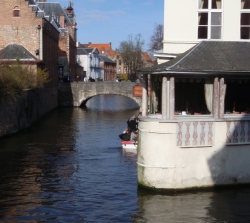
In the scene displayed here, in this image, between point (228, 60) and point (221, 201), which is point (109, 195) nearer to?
point (221, 201)

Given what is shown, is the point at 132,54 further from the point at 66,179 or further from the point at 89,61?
the point at 66,179

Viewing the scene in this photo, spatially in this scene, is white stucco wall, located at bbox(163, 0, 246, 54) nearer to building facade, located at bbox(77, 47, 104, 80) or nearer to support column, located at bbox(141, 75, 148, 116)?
support column, located at bbox(141, 75, 148, 116)

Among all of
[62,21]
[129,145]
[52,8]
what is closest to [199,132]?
[129,145]

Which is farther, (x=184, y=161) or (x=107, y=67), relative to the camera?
(x=107, y=67)

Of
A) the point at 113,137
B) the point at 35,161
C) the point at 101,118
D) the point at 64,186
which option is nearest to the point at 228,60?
the point at 64,186

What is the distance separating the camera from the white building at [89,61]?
3777 inches

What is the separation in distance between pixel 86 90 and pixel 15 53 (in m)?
11.9

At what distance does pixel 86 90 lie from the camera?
52.2 metres

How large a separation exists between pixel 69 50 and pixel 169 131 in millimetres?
53724

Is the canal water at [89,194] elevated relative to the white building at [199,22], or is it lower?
lower

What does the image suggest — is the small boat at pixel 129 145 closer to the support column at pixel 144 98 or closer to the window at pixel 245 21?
the support column at pixel 144 98

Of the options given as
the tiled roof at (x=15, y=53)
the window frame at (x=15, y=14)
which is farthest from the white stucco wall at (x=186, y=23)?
the window frame at (x=15, y=14)

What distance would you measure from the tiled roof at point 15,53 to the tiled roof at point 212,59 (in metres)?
27.5

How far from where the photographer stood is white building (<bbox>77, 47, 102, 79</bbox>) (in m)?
95.9
